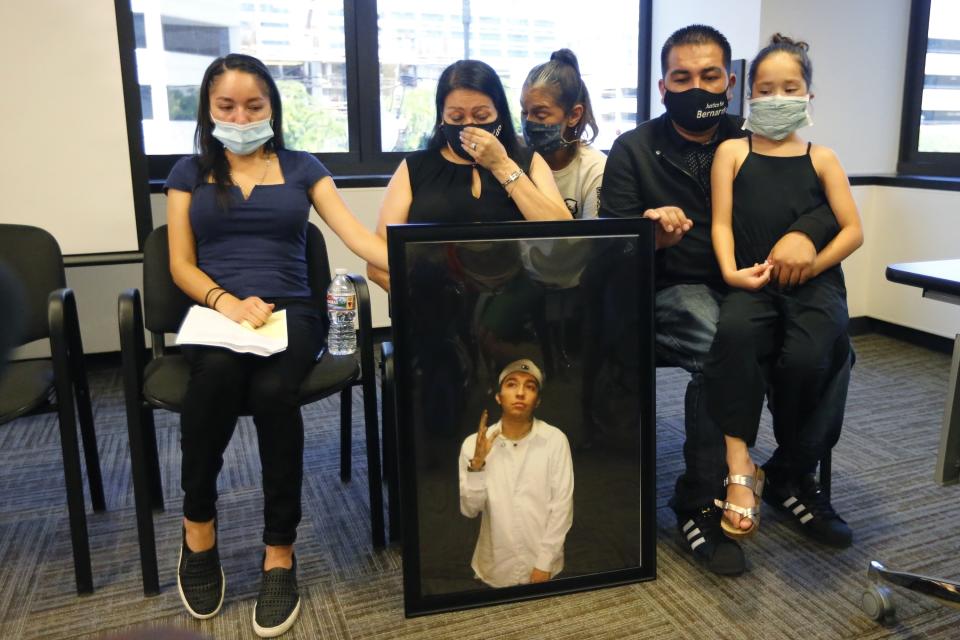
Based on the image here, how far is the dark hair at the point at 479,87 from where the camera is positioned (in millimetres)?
1896

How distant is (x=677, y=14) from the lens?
3984 millimetres

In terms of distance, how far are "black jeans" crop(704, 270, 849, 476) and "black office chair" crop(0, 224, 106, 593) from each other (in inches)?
55.2

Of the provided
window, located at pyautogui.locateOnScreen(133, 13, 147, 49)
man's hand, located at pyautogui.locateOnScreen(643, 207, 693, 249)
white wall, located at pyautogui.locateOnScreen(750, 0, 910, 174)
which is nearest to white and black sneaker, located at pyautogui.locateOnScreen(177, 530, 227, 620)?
man's hand, located at pyautogui.locateOnScreen(643, 207, 693, 249)

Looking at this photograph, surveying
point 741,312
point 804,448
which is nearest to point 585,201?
point 741,312

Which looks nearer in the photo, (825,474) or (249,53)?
(825,474)

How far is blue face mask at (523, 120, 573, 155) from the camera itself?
87.7 inches

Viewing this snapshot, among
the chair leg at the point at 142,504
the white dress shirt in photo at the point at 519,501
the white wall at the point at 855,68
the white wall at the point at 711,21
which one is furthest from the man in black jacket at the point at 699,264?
the white wall at the point at 855,68

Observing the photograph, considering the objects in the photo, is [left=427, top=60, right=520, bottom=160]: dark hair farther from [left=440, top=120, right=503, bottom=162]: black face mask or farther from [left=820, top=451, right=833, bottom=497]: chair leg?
[left=820, top=451, right=833, bottom=497]: chair leg

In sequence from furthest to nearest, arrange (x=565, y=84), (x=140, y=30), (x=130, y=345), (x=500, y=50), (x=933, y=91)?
1. (x=500, y=50)
2. (x=933, y=91)
3. (x=140, y=30)
4. (x=565, y=84)
5. (x=130, y=345)

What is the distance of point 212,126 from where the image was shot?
1.91 meters

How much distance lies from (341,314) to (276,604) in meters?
0.75

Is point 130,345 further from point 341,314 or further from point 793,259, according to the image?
point 793,259

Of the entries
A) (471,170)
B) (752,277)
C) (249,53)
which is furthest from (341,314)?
(249,53)

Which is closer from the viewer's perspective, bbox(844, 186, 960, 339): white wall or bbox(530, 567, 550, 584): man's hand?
bbox(530, 567, 550, 584): man's hand
